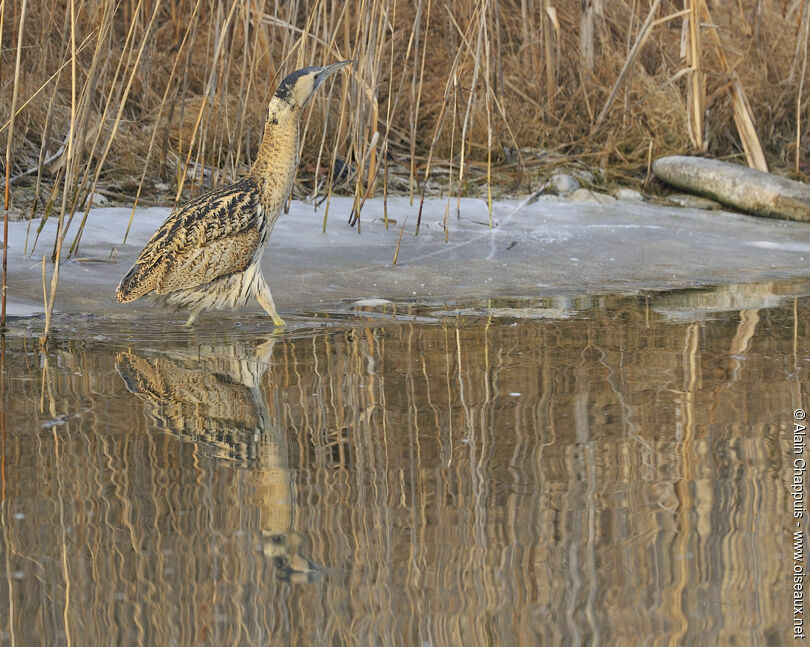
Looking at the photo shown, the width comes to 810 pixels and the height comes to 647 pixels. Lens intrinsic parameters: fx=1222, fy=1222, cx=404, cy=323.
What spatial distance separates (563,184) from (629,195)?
546 millimetres

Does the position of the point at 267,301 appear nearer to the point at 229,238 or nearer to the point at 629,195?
the point at 229,238

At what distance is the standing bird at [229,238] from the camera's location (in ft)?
16.9

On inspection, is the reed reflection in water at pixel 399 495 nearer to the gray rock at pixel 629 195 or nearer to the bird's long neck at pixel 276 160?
the bird's long neck at pixel 276 160

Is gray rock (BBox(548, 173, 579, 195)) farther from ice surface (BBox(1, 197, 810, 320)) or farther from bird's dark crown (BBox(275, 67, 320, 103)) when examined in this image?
bird's dark crown (BBox(275, 67, 320, 103))

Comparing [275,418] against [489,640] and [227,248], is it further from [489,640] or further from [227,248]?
[227,248]

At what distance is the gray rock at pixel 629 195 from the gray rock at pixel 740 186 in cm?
37

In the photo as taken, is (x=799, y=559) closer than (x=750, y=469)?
Yes

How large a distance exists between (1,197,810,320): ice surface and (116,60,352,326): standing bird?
29 cm

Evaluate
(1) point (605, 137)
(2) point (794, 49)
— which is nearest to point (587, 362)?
(1) point (605, 137)

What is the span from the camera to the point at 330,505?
271cm

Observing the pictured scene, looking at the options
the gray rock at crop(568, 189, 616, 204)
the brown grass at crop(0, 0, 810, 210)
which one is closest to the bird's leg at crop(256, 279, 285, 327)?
the brown grass at crop(0, 0, 810, 210)

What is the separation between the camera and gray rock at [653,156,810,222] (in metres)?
8.98

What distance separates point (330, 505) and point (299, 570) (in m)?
0.39

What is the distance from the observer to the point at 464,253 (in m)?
7.16
